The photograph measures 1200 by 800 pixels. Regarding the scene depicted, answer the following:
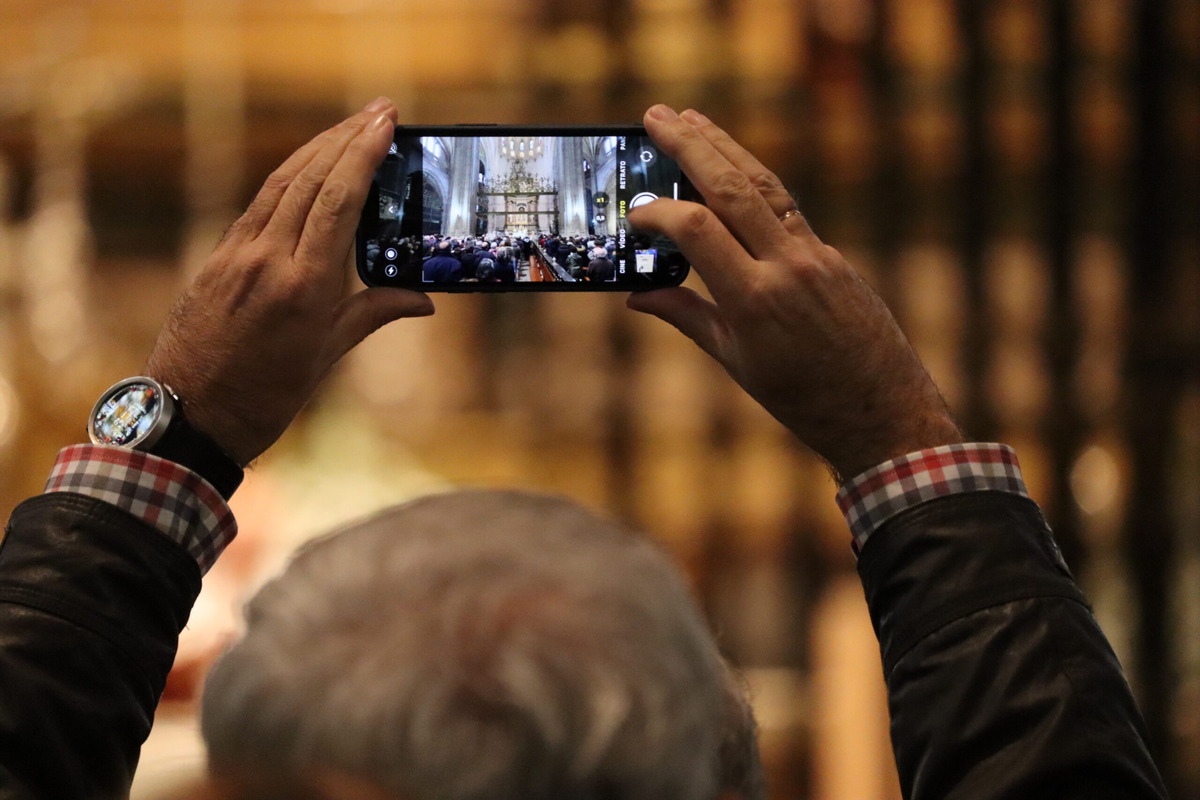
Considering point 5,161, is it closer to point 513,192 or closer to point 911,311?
point 513,192

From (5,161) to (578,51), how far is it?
1.31m

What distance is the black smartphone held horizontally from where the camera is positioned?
2.72ft

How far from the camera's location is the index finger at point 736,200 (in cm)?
64

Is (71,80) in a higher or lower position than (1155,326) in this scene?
higher

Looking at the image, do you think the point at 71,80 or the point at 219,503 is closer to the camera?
the point at 219,503

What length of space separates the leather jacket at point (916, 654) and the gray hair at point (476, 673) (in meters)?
0.15

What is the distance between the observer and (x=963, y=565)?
1.67ft

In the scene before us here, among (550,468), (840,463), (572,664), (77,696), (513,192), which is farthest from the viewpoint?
(550,468)

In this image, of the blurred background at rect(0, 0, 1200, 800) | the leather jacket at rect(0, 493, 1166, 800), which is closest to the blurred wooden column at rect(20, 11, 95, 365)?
the blurred background at rect(0, 0, 1200, 800)

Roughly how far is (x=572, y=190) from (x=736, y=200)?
0.88 feet

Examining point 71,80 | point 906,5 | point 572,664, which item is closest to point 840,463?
point 572,664

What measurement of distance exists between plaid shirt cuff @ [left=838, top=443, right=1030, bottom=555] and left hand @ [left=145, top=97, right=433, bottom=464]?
1.19ft

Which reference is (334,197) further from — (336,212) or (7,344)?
(7,344)

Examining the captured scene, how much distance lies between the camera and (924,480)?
545 millimetres
